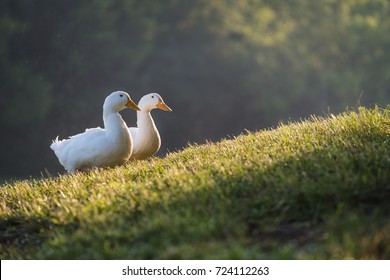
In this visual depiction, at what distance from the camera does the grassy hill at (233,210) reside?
436 cm

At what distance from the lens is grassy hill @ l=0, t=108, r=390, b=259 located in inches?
172

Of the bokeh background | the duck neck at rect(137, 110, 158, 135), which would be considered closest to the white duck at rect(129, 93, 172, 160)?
the duck neck at rect(137, 110, 158, 135)

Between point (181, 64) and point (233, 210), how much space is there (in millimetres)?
22561

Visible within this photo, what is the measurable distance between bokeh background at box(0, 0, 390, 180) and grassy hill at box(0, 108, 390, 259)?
1674cm

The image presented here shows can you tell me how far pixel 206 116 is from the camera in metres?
27.9

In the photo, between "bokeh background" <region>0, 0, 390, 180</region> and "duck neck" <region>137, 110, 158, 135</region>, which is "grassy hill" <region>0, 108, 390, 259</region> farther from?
"bokeh background" <region>0, 0, 390, 180</region>

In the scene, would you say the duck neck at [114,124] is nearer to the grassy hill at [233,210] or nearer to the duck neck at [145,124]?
the duck neck at [145,124]

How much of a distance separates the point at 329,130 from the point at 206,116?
820 inches

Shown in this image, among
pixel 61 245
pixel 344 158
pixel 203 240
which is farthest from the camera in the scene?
pixel 344 158

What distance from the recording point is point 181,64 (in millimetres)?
27172

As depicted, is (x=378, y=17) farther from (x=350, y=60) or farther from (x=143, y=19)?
(x=143, y=19)

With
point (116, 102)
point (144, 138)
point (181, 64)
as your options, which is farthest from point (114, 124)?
point (181, 64)

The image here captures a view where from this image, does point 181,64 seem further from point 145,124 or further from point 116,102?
point 116,102

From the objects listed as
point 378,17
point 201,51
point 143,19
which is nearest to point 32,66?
point 143,19
